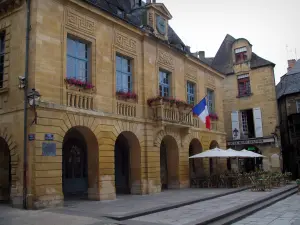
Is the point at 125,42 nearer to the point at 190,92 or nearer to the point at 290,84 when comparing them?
the point at 190,92

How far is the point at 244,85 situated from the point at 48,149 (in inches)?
805

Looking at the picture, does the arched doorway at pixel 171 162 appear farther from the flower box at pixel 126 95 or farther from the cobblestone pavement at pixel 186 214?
the cobblestone pavement at pixel 186 214

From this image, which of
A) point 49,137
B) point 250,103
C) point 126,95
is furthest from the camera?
point 250,103

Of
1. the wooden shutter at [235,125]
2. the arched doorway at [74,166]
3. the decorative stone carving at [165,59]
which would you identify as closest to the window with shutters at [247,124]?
the wooden shutter at [235,125]

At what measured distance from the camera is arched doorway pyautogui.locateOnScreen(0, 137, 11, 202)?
12.4m

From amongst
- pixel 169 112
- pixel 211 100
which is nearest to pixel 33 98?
pixel 169 112

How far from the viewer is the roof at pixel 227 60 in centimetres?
2676

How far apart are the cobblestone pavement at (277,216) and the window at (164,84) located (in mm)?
7747

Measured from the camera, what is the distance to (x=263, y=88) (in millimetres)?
26328

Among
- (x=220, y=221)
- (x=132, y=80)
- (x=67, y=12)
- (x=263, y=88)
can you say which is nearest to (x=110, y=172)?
(x=132, y=80)

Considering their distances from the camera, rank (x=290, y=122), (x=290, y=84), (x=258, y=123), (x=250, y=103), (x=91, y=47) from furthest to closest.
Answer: (x=290, y=84)
(x=290, y=122)
(x=250, y=103)
(x=258, y=123)
(x=91, y=47)

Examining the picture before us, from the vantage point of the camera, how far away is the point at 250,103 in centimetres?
2672

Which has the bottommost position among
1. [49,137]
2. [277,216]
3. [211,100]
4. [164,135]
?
[277,216]

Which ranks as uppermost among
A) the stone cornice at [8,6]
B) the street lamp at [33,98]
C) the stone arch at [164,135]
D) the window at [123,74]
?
the stone cornice at [8,6]
